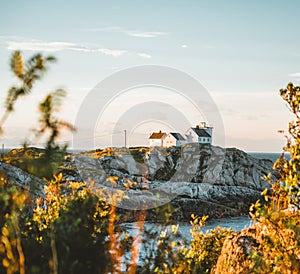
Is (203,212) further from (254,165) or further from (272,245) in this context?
(272,245)

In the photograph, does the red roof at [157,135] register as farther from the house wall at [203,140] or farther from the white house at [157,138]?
the house wall at [203,140]

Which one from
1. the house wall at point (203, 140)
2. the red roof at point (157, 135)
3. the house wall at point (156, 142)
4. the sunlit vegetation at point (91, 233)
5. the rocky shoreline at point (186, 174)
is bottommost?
the rocky shoreline at point (186, 174)

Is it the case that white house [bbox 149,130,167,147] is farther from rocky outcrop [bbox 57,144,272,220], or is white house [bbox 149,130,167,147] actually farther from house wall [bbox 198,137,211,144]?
rocky outcrop [bbox 57,144,272,220]

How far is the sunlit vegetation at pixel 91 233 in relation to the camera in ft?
12.3

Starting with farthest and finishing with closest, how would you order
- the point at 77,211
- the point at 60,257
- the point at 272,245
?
1. the point at 272,245
2. the point at 77,211
3. the point at 60,257

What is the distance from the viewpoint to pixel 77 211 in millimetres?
4480

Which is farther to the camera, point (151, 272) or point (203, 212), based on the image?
point (203, 212)

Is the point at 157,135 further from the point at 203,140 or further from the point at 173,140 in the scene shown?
the point at 203,140

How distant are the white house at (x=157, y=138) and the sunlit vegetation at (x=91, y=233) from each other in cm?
7514

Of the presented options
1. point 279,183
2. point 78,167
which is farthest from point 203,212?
point 279,183

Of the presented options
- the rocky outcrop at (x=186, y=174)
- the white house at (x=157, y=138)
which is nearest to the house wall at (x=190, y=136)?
the white house at (x=157, y=138)

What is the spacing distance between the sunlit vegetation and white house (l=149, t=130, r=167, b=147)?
247 ft

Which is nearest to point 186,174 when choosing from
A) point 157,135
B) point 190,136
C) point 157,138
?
point 190,136

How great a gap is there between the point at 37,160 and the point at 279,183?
3439mm
